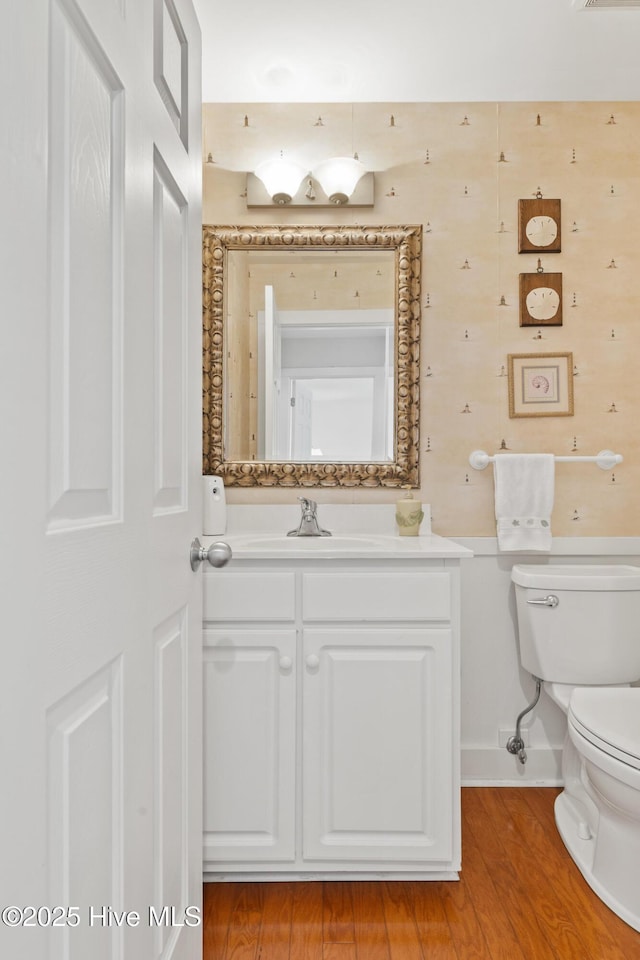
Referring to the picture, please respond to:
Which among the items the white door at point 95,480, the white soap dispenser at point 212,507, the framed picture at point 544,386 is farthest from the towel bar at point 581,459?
the white door at point 95,480

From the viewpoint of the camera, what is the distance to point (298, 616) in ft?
5.46

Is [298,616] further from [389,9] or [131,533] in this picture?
[389,9]

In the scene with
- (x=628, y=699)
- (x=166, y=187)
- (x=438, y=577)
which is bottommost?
(x=628, y=699)

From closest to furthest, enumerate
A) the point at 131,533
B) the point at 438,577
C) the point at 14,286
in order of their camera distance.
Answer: the point at 14,286 → the point at 131,533 → the point at 438,577

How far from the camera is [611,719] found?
1625 mm

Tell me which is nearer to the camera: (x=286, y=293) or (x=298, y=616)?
(x=298, y=616)

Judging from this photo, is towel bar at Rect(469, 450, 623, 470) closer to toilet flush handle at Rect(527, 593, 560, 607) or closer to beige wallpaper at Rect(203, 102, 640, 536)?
beige wallpaper at Rect(203, 102, 640, 536)

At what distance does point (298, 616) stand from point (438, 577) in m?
0.38

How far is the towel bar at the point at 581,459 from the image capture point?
7.18ft

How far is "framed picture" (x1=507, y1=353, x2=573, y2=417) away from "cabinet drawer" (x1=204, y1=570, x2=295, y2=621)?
1.10 meters

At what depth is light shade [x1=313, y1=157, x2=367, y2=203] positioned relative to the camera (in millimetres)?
2152

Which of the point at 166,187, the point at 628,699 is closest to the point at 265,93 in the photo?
the point at 166,187

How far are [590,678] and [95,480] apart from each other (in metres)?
1.80

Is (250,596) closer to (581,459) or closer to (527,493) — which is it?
(527,493)
